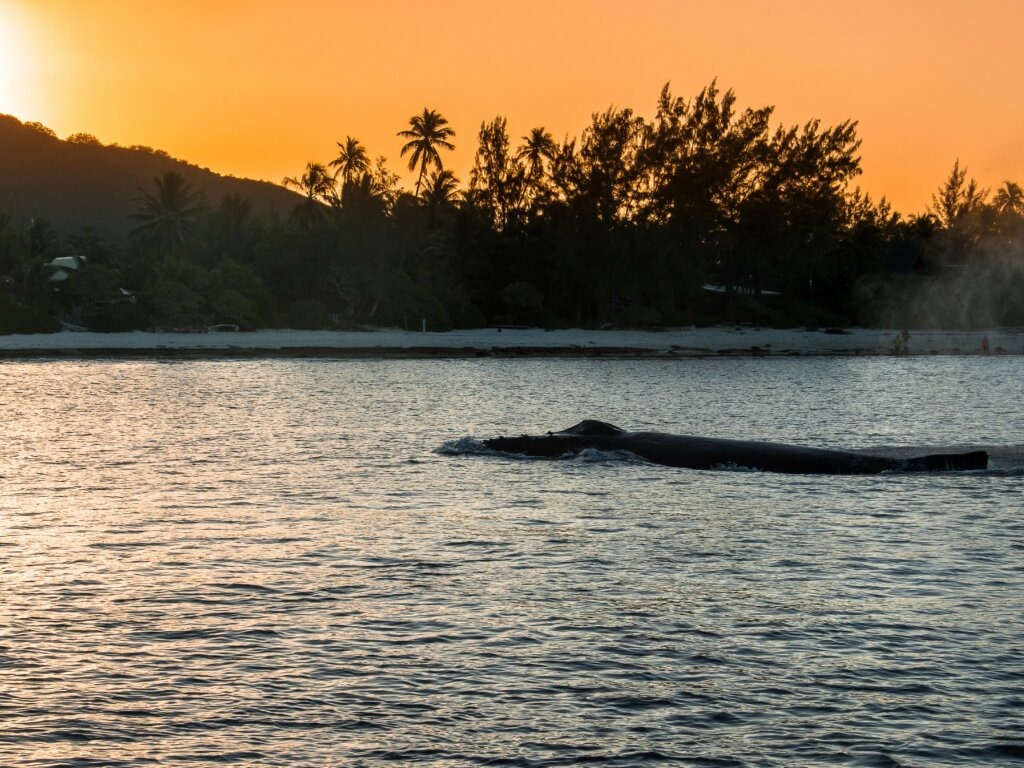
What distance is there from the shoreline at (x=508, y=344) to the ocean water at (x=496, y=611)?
54.6 metres

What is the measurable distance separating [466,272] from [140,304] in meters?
29.6

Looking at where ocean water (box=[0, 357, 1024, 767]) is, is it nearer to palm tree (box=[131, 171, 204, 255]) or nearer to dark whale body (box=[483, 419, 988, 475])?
dark whale body (box=[483, 419, 988, 475])

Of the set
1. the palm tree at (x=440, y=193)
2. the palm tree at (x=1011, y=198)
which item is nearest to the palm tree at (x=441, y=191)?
the palm tree at (x=440, y=193)

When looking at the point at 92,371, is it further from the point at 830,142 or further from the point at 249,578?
the point at 830,142

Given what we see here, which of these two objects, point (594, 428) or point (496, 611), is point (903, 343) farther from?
point (496, 611)

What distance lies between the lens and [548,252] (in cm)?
11256

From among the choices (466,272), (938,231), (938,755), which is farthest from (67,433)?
(938,231)

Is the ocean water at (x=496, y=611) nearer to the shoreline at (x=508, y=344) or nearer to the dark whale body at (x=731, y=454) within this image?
the dark whale body at (x=731, y=454)

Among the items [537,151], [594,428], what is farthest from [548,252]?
[594,428]

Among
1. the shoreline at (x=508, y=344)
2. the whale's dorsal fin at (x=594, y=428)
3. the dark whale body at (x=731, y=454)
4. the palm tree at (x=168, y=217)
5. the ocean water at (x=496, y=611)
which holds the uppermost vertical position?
the palm tree at (x=168, y=217)

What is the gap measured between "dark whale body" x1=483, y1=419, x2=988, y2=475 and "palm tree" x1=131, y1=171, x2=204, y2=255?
293 feet

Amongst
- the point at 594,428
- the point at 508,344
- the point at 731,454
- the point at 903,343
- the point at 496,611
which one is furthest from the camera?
the point at 903,343

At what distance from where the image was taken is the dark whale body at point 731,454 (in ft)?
96.5

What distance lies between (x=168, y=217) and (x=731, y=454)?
95.2 meters
